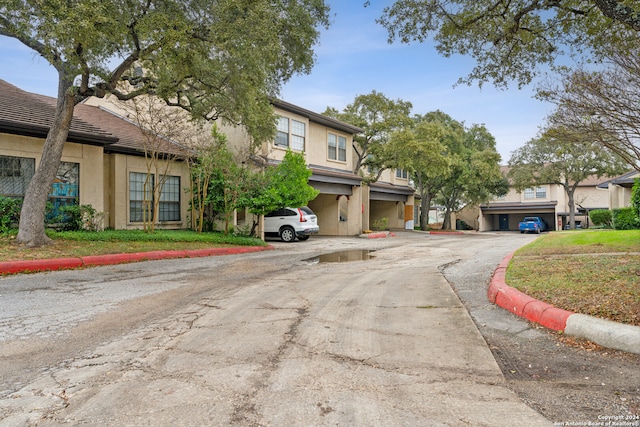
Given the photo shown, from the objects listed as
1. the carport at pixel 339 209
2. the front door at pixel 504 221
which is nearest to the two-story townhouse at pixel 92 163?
the carport at pixel 339 209

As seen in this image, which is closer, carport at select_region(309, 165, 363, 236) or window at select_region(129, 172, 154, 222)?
window at select_region(129, 172, 154, 222)

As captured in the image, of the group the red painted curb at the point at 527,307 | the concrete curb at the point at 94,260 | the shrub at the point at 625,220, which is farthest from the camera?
the shrub at the point at 625,220

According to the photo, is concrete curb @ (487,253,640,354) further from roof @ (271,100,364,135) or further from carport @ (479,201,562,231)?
carport @ (479,201,562,231)

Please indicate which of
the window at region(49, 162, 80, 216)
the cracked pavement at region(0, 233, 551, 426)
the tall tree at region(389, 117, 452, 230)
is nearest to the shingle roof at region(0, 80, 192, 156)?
the window at region(49, 162, 80, 216)

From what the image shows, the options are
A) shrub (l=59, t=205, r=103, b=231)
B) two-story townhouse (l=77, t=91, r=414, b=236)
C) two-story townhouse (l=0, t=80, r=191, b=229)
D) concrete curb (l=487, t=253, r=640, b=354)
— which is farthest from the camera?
two-story townhouse (l=77, t=91, r=414, b=236)

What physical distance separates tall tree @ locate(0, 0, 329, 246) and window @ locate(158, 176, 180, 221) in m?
5.87

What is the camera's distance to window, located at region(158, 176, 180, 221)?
18562 mm

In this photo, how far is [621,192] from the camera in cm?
2950

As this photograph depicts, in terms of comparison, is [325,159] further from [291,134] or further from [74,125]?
[74,125]

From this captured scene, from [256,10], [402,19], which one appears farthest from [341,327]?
[256,10]

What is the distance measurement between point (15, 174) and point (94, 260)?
557 cm

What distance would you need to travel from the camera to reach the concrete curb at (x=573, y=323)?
14.4 ft

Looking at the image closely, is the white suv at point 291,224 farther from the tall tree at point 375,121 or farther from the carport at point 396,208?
the carport at point 396,208

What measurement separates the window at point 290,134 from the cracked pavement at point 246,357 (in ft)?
47.6
